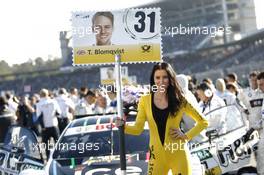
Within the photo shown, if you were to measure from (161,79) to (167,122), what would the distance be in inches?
16.1

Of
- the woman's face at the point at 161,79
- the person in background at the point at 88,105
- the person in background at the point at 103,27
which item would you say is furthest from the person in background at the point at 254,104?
the person in background at the point at 88,105

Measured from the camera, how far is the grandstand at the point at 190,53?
5906 centimetres

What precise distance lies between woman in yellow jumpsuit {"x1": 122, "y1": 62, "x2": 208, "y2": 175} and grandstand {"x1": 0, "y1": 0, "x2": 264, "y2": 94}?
42.0m

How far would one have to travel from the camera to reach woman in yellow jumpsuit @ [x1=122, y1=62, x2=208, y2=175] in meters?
5.61

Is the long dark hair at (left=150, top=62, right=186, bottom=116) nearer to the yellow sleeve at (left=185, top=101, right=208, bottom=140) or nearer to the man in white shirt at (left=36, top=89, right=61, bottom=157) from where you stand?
the yellow sleeve at (left=185, top=101, right=208, bottom=140)

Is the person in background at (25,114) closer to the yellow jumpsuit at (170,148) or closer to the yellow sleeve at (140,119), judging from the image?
the yellow sleeve at (140,119)

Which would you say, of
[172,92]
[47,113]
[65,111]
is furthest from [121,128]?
[65,111]

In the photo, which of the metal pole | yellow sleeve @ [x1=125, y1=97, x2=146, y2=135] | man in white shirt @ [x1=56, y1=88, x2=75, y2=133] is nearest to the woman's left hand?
yellow sleeve @ [x1=125, y1=97, x2=146, y2=135]

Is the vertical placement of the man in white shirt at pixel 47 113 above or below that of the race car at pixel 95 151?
above

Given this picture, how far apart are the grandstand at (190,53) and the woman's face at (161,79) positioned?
138ft

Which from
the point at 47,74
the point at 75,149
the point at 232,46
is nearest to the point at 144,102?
the point at 75,149

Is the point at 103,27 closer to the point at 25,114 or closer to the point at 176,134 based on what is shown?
the point at 176,134

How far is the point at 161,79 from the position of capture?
18.4 feet

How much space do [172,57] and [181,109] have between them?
6280cm
